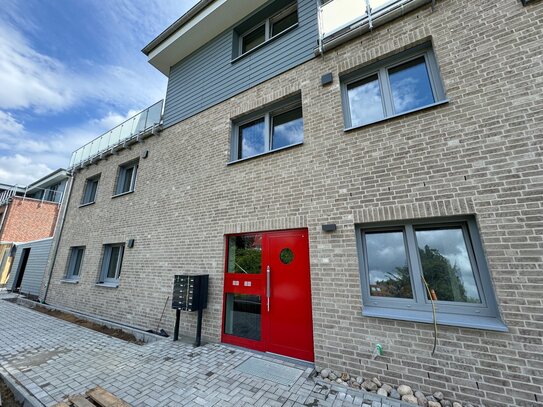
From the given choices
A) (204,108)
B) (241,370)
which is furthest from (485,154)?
(204,108)

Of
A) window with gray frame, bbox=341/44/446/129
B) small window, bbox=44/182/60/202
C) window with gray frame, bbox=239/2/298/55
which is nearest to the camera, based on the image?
window with gray frame, bbox=341/44/446/129

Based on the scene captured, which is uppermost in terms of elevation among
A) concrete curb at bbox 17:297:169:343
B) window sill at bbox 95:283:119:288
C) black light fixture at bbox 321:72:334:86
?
black light fixture at bbox 321:72:334:86

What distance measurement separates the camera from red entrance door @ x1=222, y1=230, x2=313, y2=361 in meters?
4.11

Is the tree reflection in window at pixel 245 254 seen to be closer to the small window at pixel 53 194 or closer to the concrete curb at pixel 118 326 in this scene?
the concrete curb at pixel 118 326

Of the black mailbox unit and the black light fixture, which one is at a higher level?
the black light fixture

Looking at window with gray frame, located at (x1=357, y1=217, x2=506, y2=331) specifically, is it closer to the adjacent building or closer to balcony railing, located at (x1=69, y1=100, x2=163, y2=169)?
balcony railing, located at (x1=69, y1=100, x2=163, y2=169)

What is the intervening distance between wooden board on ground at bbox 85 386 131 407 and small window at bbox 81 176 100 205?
383 inches

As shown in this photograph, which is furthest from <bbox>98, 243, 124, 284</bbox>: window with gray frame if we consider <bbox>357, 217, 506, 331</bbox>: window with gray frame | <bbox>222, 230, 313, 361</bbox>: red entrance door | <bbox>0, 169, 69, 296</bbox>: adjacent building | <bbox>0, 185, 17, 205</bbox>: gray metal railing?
<bbox>0, 185, 17, 205</bbox>: gray metal railing

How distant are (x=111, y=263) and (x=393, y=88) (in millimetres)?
9742

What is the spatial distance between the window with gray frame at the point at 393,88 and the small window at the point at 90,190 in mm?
11057

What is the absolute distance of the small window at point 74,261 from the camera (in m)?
9.38

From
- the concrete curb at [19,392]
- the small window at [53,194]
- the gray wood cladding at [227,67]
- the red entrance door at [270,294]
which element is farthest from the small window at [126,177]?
the small window at [53,194]

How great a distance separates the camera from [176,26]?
739 cm

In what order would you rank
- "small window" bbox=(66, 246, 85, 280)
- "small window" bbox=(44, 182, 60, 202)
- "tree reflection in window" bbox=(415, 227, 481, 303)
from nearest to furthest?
"tree reflection in window" bbox=(415, 227, 481, 303)
"small window" bbox=(66, 246, 85, 280)
"small window" bbox=(44, 182, 60, 202)
